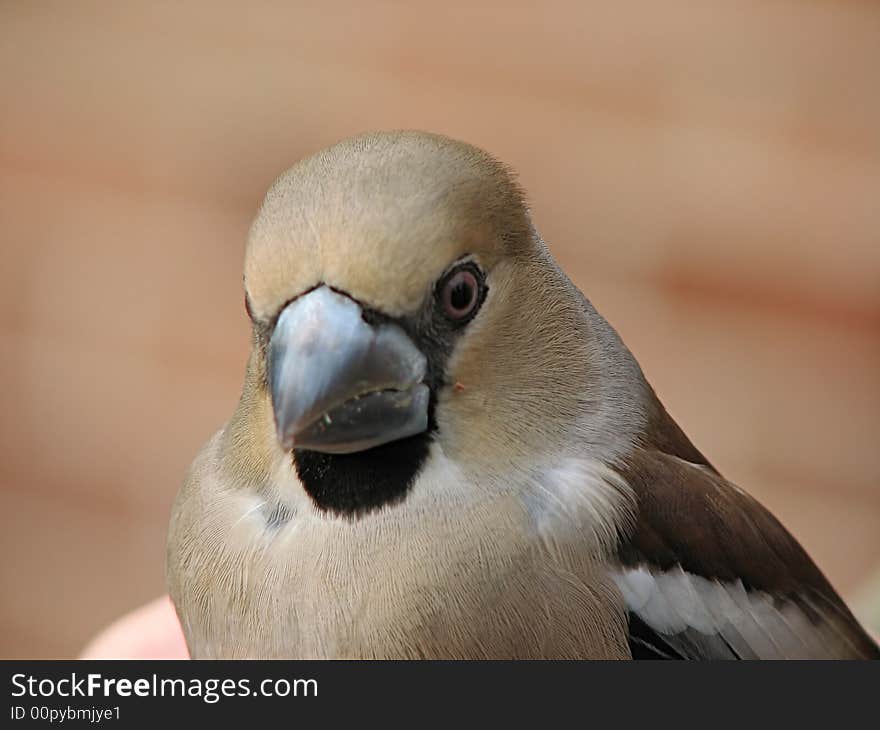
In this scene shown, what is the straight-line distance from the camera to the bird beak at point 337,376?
1.30 m

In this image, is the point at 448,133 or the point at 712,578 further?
the point at 448,133

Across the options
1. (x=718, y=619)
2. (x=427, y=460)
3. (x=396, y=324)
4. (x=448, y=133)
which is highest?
(x=448, y=133)

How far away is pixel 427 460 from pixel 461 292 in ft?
0.64

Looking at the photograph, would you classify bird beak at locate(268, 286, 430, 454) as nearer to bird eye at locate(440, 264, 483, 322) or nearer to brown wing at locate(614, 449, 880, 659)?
bird eye at locate(440, 264, 483, 322)

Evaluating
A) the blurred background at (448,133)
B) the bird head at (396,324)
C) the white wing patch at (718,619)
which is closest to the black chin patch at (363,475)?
the bird head at (396,324)

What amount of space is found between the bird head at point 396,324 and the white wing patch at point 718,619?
8.7 inches

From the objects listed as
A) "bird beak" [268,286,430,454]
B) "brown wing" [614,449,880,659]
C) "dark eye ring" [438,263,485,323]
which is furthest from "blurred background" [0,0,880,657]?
"bird beak" [268,286,430,454]

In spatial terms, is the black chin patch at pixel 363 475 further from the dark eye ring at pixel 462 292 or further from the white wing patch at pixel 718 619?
the white wing patch at pixel 718 619

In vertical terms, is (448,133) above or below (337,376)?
above

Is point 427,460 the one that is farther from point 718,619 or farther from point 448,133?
point 448,133

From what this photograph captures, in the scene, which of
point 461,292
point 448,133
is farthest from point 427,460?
point 448,133

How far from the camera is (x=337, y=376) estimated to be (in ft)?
4.28

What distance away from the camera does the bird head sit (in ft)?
4.29

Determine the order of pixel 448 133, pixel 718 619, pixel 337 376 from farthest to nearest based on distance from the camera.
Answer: pixel 448 133
pixel 718 619
pixel 337 376
